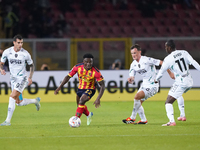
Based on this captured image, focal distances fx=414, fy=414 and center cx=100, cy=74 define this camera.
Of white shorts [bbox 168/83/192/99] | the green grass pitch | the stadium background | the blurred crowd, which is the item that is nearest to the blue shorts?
the green grass pitch

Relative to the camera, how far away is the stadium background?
16.0 metres

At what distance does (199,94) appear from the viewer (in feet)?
51.3

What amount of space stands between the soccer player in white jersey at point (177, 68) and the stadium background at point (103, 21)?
294 inches

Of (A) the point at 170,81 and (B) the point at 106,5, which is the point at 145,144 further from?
(B) the point at 106,5

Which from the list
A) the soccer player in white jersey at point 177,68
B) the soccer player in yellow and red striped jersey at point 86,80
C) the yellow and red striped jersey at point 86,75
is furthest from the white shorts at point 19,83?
the soccer player in white jersey at point 177,68

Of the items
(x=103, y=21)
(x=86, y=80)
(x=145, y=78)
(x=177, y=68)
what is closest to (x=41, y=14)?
(x=103, y=21)

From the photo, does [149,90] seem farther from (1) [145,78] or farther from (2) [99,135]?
(2) [99,135]

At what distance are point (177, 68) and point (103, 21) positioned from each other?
1406 cm

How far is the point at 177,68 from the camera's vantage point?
8273 mm

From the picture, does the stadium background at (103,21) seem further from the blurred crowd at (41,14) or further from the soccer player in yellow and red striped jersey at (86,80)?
the soccer player in yellow and red striped jersey at (86,80)

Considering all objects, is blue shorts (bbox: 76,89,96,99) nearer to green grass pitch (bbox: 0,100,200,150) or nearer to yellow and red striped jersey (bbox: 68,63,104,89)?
yellow and red striped jersey (bbox: 68,63,104,89)

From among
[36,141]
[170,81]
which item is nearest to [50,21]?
[170,81]

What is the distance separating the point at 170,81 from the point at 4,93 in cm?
621

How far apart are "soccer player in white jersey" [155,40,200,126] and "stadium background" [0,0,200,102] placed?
7472 millimetres
